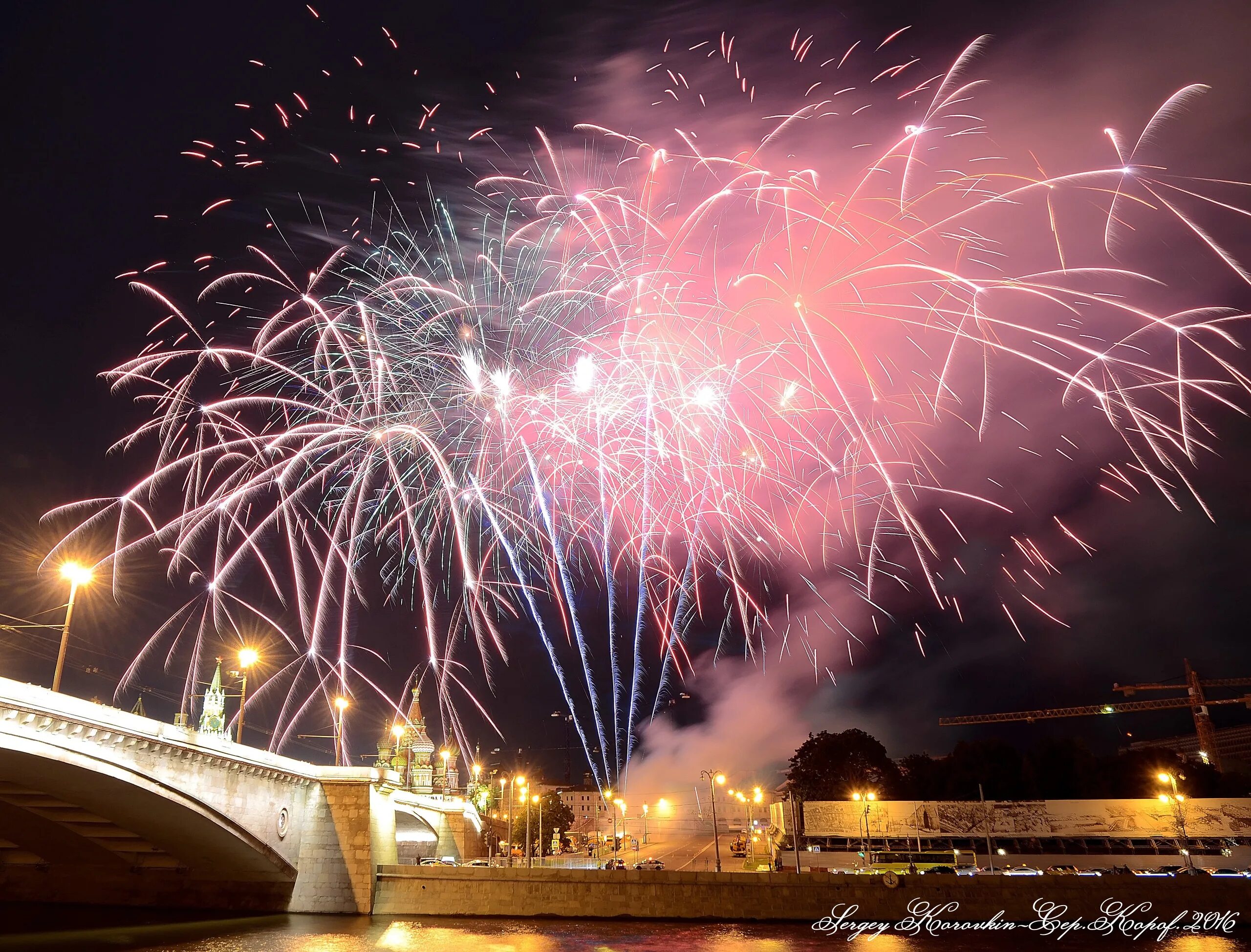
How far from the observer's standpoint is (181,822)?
3834 centimetres

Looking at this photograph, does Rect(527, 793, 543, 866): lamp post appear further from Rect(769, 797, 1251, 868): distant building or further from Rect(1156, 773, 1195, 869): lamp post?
Rect(1156, 773, 1195, 869): lamp post

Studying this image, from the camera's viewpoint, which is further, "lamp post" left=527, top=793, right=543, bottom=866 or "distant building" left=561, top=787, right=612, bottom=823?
"distant building" left=561, top=787, right=612, bottom=823

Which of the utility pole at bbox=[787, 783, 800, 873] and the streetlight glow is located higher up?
the streetlight glow

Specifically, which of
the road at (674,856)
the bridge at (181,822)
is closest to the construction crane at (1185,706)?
the road at (674,856)

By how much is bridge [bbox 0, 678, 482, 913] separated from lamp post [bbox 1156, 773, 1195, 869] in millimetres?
47389

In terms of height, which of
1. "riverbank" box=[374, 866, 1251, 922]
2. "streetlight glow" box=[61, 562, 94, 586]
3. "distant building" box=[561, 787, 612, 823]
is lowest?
"riverbank" box=[374, 866, 1251, 922]

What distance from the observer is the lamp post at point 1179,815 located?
2078 inches

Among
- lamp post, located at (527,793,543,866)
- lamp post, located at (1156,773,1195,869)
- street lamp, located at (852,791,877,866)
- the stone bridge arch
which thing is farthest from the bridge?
lamp post, located at (1156,773,1195,869)

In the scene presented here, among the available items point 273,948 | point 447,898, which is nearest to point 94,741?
point 273,948

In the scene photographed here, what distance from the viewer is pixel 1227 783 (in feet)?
244

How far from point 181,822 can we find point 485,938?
48.0 feet

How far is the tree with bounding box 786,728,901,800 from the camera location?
88312 millimetres

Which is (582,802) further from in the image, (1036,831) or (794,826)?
(1036,831)

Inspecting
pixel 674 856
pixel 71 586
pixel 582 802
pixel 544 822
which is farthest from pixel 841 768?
pixel 582 802
